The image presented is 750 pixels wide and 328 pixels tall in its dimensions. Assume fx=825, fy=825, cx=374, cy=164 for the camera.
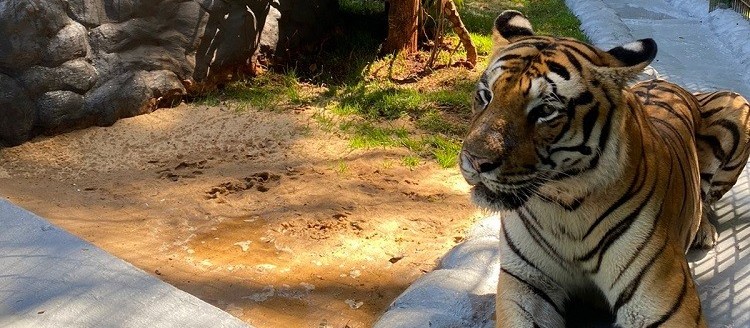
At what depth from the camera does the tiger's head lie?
2777 mm

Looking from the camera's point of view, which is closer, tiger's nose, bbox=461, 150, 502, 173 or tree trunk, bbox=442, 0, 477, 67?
tiger's nose, bbox=461, 150, 502, 173

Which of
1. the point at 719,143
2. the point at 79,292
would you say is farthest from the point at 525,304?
the point at 79,292

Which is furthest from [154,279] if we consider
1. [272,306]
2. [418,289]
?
[418,289]

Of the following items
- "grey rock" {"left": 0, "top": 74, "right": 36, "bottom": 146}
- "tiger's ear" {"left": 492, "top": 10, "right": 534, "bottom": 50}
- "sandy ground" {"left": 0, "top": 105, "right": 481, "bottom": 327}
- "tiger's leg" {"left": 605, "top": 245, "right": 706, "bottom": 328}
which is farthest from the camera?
"grey rock" {"left": 0, "top": 74, "right": 36, "bottom": 146}

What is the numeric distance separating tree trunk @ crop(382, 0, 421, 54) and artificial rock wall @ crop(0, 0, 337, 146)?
1.24 metres

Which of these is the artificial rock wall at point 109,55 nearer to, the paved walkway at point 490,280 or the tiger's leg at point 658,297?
the paved walkway at point 490,280

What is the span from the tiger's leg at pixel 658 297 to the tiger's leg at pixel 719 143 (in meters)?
1.17

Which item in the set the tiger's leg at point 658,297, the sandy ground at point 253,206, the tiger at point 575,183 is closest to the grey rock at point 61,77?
the sandy ground at point 253,206

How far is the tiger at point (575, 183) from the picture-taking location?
2826 millimetres

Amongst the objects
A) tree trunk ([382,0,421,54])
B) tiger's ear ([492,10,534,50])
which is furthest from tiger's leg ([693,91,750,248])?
tree trunk ([382,0,421,54])

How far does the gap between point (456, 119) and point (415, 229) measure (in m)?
2.07

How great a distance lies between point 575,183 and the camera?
9.62 feet

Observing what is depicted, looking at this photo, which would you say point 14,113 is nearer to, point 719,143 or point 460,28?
point 460,28

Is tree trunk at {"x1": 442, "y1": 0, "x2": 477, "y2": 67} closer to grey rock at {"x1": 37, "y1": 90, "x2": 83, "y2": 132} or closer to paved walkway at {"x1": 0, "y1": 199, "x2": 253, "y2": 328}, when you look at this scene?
grey rock at {"x1": 37, "y1": 90, "x2": 83, "y2": 132}
